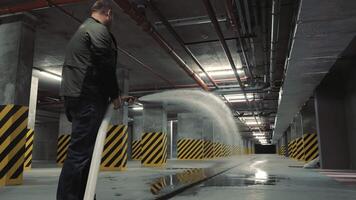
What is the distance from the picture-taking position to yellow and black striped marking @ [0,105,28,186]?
213 inches

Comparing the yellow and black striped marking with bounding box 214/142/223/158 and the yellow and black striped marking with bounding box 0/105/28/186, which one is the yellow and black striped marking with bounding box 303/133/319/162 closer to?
the yellow and black striped marking with bounding box 0/105/28/186

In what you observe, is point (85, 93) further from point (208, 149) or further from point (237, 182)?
point (208, 149)

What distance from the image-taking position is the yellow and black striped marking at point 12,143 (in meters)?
5.40

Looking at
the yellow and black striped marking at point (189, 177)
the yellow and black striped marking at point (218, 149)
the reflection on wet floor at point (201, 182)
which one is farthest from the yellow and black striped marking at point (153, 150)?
the yellow and black striped marking at point (218, 149)

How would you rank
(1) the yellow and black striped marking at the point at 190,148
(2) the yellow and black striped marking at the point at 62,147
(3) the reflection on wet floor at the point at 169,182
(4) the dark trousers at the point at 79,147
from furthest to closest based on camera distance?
(1) the yellow and black striped marking at the point at 190,148 < (2) the yellow and black striped marking at the point at 62,147 < (3) the reflection on wet floor at the point at 169,182 < (4) the dark trousers at the point at 79,147

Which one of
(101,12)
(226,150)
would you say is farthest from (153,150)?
(226,150)

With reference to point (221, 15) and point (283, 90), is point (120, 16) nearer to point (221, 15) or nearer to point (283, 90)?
point (221, 15)

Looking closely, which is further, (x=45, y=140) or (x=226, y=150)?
(x=226, y=150)

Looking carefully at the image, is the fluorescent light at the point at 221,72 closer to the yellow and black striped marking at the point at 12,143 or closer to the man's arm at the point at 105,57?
the yellow and black striped marking at the point at 12,143

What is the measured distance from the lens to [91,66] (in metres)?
1.88

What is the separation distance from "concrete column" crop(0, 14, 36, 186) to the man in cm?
423

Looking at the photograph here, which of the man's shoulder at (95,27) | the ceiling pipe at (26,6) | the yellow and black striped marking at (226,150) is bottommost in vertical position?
the yellow and black striped marking at (226,150)

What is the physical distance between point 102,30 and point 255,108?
17.1m

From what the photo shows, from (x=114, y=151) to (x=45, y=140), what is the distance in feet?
50.8
